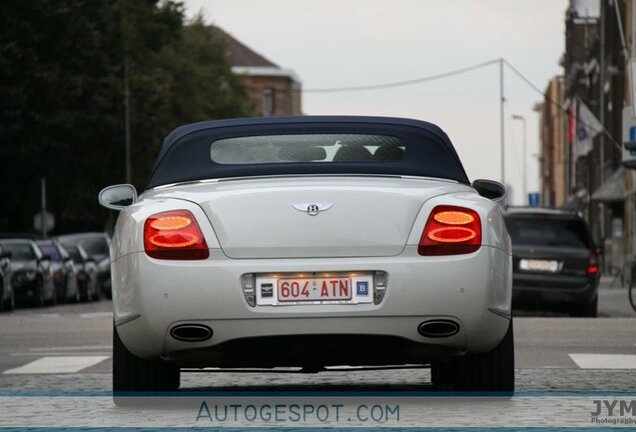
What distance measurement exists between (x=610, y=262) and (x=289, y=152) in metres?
63.9

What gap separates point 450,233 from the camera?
32.1 feet

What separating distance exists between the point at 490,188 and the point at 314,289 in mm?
1818

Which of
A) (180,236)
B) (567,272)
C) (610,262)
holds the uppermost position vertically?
(180,236)

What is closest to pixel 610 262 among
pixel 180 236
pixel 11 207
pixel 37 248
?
pixel 11 207

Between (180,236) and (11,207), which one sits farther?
(11,207)

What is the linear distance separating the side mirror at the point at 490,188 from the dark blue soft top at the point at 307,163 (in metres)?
0.25

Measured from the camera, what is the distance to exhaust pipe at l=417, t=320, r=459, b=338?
971 centimetres

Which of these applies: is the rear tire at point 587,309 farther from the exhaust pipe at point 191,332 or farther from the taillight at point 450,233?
the exhaust pipe at point 191,332

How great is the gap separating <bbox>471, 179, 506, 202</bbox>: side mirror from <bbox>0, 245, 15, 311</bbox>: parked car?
81.1 ft

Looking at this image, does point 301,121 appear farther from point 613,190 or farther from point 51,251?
point 613,190

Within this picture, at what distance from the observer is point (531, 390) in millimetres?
11508

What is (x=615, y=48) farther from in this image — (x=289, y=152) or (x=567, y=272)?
(x=289, y=152)

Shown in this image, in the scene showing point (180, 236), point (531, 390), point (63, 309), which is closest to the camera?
point (180, 236)

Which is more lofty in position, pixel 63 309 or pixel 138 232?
pixel 138 232
